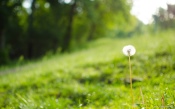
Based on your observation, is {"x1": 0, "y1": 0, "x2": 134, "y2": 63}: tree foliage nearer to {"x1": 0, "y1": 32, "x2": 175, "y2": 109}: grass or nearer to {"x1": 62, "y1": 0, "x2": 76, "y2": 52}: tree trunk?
{"x1": 62, "y1": 0, "x2": 76, "y2": 52}: tree trunk

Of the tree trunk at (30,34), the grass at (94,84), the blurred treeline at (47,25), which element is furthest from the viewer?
the blurred treeline at (47,25)

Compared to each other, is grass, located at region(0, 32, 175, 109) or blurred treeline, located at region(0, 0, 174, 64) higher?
blurred treeline, located at region(0, 0, 174, 64)

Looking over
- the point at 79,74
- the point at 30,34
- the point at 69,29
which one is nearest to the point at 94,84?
the point at 79,74

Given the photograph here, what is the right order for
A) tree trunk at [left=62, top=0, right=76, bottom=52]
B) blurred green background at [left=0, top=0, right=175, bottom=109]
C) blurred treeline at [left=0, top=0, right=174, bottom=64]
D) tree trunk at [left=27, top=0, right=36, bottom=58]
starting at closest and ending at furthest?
blurred green background at [left=0, top=0, right=175, bottom=109]
tree trunk at [left=27, top=0, right=36, bottom=58]
blurred treeline at [left=0, top=0, right=174, bottom=64]
tree trunk at [left=62, top=0, right=76, bottom=52]

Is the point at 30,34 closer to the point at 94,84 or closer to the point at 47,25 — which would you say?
the point at 47,25

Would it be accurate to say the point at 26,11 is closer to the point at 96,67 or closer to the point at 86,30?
the point at 86,30

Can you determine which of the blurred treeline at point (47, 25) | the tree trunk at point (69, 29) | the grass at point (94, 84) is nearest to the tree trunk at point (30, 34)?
the blurred treeline at point (47, 25)

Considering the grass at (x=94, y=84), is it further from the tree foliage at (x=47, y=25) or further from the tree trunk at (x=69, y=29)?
the tree trunk at (x=69, y=29)

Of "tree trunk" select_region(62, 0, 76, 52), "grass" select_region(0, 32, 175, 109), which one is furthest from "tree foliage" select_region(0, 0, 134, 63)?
"grass" select_region(0, 32, 175, 109)

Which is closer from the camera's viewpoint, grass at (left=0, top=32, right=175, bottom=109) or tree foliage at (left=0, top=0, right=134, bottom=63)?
grass at (left=0, top=32, right=175, bottom=109)

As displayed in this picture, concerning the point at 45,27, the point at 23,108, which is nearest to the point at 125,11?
the point at 45,27

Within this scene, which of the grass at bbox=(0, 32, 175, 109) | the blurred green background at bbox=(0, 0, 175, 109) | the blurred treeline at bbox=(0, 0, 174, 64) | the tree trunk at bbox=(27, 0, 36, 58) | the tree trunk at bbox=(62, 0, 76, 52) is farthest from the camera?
the tree trunk at bbox=(62, 0, 76, 52)

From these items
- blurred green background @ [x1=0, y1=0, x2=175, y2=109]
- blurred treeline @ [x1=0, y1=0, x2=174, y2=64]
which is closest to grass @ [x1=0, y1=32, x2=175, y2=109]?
blurred green background @ [x1=0, y1=0, x2=175, y2=109]

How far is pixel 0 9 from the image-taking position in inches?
736
